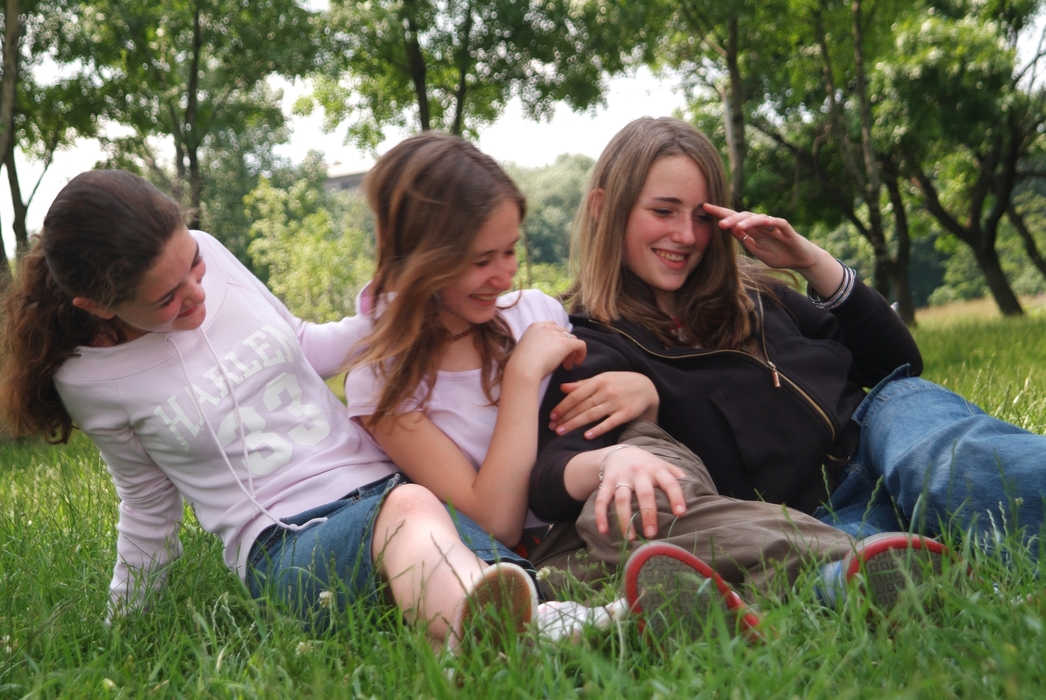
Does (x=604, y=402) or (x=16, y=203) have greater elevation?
(x=16, y=203)

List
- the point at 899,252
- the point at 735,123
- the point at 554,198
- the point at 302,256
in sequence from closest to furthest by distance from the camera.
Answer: the point at 735,123, the point at 899,252, the point at 302,256, the point at 554,198

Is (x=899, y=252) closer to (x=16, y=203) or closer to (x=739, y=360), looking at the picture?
(x=16, y=203)

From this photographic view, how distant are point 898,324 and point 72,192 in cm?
259

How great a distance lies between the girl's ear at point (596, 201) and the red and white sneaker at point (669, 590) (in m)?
1.54

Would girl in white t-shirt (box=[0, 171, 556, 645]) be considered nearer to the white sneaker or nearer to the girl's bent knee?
the girl's bent knee

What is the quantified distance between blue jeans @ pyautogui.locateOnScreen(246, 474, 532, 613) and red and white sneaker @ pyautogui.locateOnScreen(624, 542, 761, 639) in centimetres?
39

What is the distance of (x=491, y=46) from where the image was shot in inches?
498

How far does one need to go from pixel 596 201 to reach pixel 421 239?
75cm

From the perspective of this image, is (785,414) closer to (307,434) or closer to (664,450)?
(664,450)

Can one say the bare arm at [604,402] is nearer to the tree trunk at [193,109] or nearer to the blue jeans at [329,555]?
the blue jeans at [329,555]

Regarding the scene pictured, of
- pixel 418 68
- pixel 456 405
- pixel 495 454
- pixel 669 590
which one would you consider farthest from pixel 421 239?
pixel 418 68

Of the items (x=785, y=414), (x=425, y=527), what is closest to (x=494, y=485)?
(x=425, y=527)

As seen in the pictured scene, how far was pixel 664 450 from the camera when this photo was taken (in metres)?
2.40

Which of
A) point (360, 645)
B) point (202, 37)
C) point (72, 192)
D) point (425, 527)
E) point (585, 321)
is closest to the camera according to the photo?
point (360, 645)
